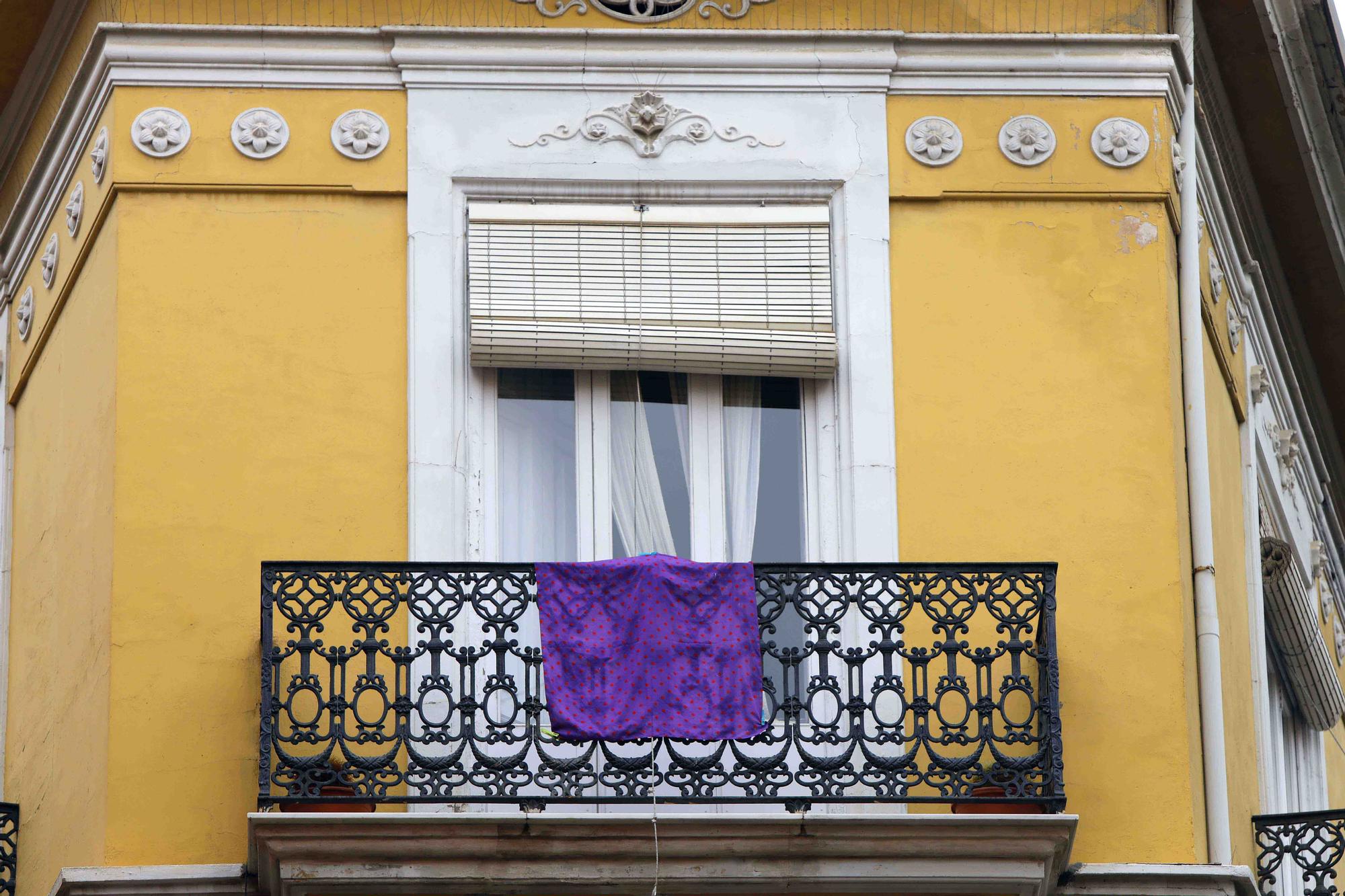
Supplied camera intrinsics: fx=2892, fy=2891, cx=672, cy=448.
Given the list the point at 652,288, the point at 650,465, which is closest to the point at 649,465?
the point at 650,465

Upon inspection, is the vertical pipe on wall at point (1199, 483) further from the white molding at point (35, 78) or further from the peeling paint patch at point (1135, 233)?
the white molding at point (35, 78)

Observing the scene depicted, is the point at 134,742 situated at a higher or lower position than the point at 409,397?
lower

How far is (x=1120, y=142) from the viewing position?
49.1ft

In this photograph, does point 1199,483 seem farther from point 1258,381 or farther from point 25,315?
point 25,315

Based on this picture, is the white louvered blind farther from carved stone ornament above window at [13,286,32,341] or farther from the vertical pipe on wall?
carved stone ornament above window at [13,286,32,341]

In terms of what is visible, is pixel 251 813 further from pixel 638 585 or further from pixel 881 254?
pixel 881 254

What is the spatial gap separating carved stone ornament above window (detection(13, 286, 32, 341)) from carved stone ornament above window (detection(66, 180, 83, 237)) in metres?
0.76

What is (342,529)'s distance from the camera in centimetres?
1422

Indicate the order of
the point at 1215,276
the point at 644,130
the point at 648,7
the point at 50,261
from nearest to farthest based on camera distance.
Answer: the point at 644,130 < the point at 648,7 < the point at 50,261 < the point at 1215,276

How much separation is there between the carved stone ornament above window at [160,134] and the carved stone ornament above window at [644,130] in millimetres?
1688

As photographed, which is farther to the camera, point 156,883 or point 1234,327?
point 1234,327

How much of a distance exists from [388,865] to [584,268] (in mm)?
3394

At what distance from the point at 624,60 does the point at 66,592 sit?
3972mm

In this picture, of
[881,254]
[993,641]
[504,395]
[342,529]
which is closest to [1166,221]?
[881,254]
